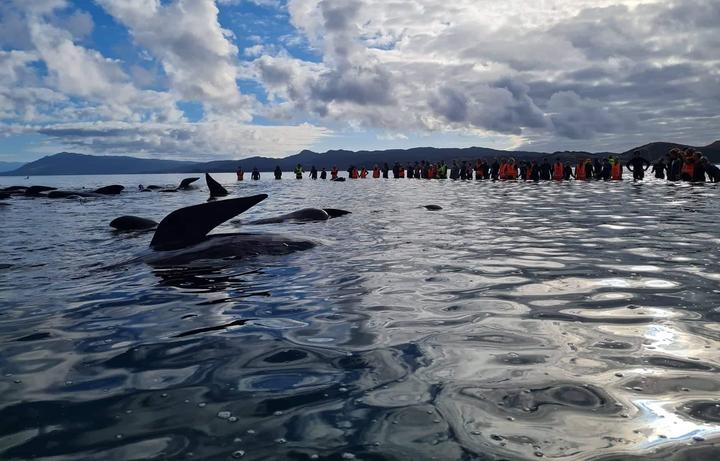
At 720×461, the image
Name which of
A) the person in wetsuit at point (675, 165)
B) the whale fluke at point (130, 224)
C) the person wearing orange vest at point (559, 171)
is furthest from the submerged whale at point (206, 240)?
the person wearing orange vest at point (559, 171)

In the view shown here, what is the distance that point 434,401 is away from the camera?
330 centimetres

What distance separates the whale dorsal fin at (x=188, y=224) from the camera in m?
9.14

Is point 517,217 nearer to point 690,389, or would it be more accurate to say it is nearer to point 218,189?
point 690,389

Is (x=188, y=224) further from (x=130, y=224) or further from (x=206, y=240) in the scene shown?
(x=130, y=224)

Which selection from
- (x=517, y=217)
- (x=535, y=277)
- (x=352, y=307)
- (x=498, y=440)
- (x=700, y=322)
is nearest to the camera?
(x=498, y=440)

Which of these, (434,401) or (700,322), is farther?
(700,322)

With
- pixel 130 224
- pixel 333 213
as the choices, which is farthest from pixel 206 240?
pixel 333 213

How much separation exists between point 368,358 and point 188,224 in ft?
21.3

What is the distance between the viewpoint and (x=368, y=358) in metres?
4.13

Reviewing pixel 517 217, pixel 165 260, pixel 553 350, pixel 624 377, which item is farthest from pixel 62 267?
pixel 517 217

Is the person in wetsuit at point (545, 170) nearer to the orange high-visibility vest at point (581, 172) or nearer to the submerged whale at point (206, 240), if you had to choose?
the orange high-visibility vest at point (581, 172)

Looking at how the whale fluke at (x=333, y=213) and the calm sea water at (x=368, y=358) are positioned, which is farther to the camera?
the whale fluke at (x=333, y=213)

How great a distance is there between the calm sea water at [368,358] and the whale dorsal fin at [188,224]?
99cm

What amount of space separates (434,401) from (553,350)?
1445 millimetres
